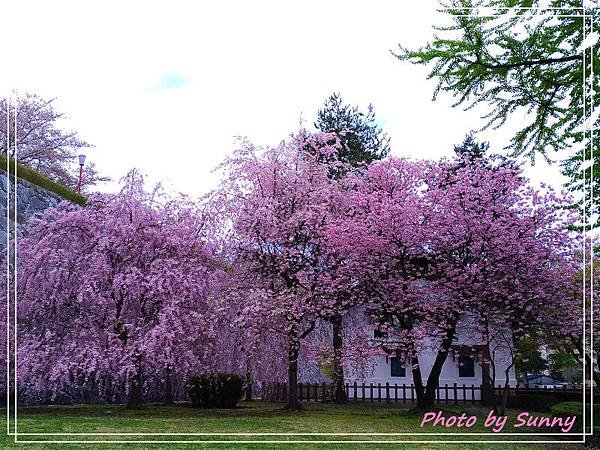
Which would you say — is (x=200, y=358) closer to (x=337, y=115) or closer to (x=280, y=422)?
(x=280, y=422)

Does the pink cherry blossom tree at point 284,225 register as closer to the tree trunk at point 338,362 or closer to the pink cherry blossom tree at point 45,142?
the tree trunk at point 338,362

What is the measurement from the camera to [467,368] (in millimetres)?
7957

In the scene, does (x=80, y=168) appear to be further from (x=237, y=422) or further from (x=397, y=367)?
(x=397, y=367)

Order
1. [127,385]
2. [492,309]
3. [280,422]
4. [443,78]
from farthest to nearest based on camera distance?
[492,309], [127,385], [280,422], [443,78]

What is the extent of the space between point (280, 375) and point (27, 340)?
2.98 meters

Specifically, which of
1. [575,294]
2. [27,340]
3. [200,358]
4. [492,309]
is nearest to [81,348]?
[27,340]

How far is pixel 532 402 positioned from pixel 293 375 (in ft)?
8.71

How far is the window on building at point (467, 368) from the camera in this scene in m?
7.82


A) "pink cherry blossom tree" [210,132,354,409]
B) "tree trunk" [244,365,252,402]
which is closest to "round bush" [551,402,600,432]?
"pink cherry blossom tree" [210,132,354,409]

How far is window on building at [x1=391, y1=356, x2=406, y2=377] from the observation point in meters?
8.28

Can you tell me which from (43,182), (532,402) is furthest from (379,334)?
(43,182)

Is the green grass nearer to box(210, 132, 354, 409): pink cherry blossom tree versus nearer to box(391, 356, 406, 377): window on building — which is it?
box(210, 132, 354, 409): pink cherry blossom tree

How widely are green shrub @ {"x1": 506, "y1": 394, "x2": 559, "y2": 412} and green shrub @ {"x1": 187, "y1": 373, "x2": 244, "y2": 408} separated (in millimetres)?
2923

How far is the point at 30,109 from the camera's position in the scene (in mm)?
6402
